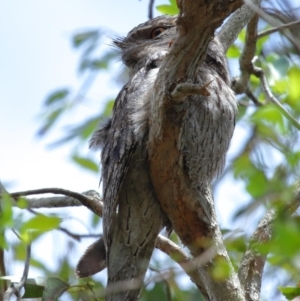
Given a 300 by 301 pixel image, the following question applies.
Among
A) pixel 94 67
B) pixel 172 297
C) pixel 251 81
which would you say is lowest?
pixel 172 297

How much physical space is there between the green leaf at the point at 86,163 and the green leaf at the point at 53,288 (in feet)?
2.08

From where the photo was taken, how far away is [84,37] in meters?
3.50

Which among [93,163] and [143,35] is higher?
[143,35]

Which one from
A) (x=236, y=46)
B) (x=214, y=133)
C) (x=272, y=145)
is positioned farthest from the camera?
(x=236, y=46)

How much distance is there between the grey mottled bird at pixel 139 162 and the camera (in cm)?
316

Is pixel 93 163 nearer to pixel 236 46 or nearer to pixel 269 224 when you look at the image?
pixel 269 224

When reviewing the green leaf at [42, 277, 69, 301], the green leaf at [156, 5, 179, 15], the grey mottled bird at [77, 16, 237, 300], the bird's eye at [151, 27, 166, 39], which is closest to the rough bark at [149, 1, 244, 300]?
the grey mottled bird at [77, 16, 237, 300]

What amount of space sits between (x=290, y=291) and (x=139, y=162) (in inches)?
41.9

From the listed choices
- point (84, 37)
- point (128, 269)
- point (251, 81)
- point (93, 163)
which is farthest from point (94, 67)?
point (251, 81)

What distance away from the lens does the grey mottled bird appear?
3.16m

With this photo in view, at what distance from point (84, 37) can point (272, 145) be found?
1.80 m

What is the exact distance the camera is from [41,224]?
221 cm

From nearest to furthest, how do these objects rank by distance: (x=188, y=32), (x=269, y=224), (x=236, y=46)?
(x=188, y=32) → (x=269, y=224) → (x=236, y=46)

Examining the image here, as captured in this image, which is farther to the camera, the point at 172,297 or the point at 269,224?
the point at 172,297
